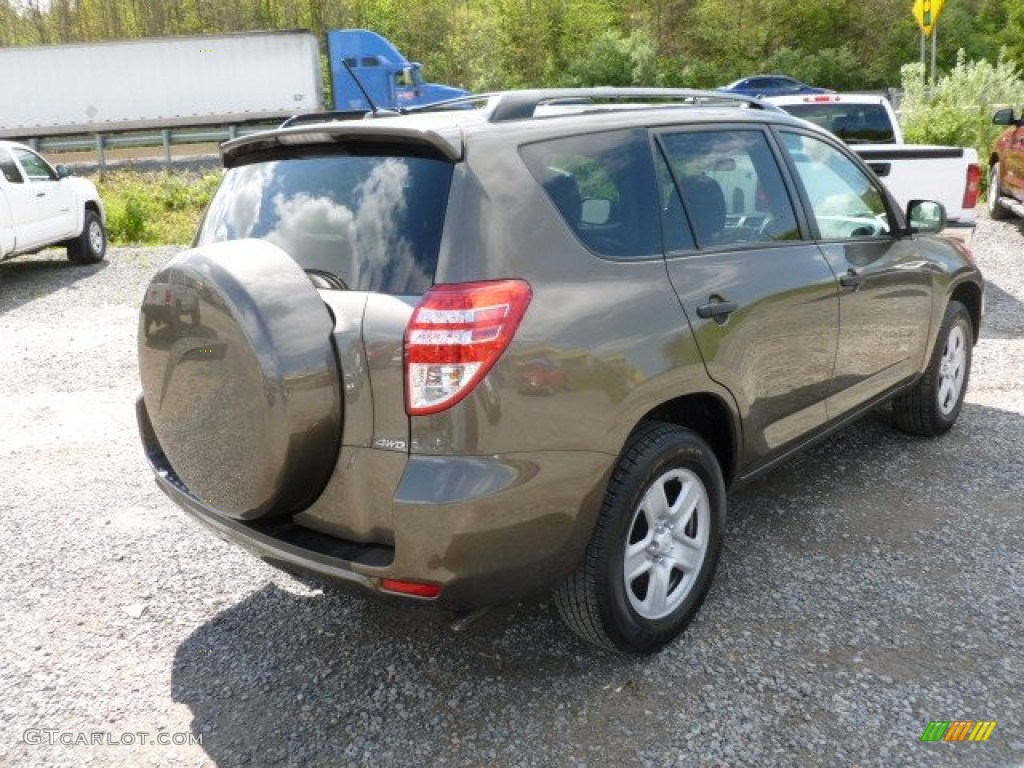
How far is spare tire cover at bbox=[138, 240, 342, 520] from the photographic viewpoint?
2.38 meters

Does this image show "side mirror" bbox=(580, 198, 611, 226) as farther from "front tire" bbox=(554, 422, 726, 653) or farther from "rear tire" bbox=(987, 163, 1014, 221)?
"rear tire" bbox=(987, 163, 1014, 221)

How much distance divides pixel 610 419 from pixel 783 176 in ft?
5.49

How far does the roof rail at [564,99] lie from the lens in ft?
9.20

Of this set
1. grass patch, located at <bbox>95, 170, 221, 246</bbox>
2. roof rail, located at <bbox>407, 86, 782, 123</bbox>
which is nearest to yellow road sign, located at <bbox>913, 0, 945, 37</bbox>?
grass patch, located at <bbox>95, 170, 221, 246</bbox>

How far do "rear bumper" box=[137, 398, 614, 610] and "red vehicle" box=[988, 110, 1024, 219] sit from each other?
9923mm

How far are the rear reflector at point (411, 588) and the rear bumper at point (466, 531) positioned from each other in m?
0.02

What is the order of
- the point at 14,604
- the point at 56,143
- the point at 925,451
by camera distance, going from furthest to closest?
1. the point at 56,143
2. the point at 925,451
3. the point at 14,604

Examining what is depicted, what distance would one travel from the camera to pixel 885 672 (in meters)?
2.84

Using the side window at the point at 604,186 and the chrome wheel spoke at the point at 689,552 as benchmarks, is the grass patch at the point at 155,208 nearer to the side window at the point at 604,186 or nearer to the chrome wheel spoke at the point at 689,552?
the side window at the point at 604,186

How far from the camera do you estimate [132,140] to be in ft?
71.7

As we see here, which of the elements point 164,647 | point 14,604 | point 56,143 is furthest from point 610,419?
point 56,143

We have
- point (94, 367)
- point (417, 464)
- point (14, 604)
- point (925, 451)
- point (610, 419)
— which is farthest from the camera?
point (94, 367)

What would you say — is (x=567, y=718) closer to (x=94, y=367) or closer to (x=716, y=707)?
(x=716, y=707)

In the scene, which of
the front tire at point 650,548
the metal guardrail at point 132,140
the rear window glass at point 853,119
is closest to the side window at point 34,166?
the rear window glass at point 853,119
